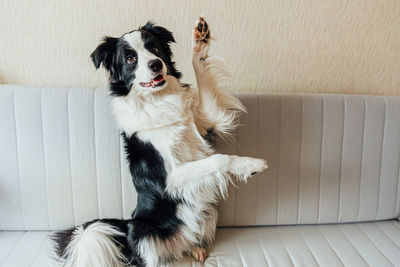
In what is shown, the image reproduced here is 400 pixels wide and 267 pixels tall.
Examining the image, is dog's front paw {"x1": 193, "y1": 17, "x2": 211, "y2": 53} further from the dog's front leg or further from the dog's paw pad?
the dog's paw pad

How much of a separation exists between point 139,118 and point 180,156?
0.20 metres

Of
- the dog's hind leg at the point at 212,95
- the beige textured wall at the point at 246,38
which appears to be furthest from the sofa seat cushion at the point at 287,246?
the beige textured wall at the point at 246,38

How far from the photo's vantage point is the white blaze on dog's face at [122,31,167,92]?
90 cm

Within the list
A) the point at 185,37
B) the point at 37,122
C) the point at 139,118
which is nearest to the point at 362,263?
the point at 139,118

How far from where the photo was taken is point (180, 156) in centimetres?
100

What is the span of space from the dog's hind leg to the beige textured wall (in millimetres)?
283

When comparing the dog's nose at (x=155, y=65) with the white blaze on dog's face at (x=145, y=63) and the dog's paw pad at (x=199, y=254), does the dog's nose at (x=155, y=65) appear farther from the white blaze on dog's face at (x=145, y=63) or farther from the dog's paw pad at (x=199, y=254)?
the dog's paw pad at (x=199, y=254)

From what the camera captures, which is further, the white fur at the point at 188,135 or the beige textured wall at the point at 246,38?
the beige textured wall at the point at 246,38

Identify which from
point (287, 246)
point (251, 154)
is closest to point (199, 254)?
point (287, 246)

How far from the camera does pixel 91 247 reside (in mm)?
983

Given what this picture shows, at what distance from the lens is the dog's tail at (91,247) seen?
3.19ft

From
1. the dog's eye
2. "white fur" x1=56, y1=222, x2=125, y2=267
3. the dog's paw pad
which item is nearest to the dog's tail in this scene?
"white fur" x1=56, y1=222, x2=125, y2=267

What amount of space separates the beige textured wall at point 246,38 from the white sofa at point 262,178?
0.51ft

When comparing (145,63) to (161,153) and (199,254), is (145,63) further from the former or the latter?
(199,254)
